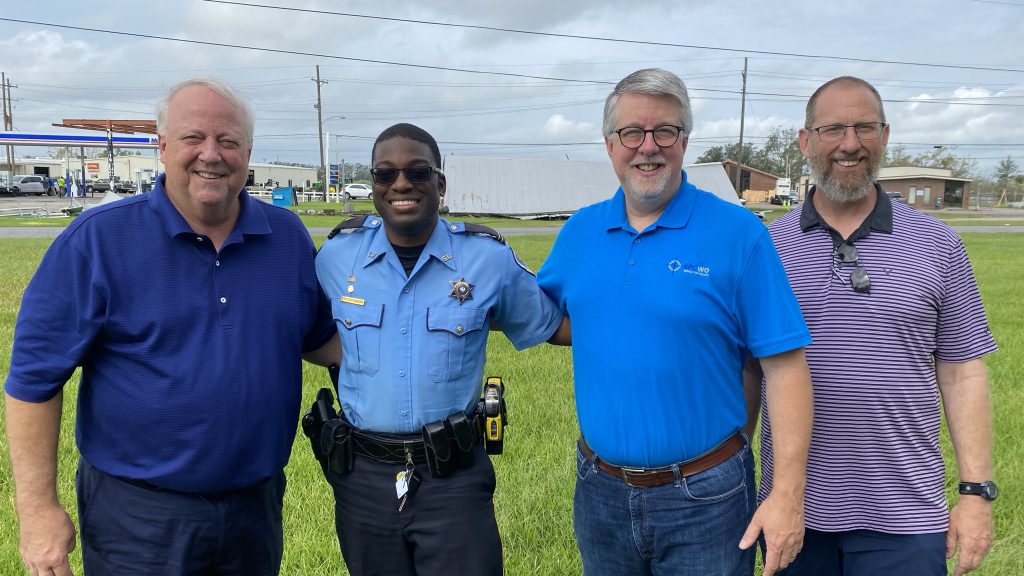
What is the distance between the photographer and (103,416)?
2518mm

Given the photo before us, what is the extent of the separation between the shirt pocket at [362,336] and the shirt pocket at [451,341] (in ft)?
0.64

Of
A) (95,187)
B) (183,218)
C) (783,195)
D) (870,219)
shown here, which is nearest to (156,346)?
(183,218)

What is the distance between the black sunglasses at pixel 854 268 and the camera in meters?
2.41

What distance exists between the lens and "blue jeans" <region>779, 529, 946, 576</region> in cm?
240

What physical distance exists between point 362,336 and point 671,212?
1.22 metres

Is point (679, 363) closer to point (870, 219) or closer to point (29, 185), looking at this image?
point (870, 219)

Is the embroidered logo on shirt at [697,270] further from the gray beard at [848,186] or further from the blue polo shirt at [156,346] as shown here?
the blue polo shirt at [156,346]

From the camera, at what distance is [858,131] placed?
2.56 m

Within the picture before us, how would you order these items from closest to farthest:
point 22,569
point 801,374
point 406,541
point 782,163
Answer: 1. point 801,374
2. point 406,541
3. point 22,569
4. point 782,163

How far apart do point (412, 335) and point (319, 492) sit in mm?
2253

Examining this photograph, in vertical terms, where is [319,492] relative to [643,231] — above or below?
below

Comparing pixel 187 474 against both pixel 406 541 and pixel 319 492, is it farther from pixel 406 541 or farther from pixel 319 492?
pixel 319 492

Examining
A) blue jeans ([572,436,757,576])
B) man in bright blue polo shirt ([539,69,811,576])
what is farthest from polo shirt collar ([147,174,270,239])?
blue jeans ([572,436,757,576])

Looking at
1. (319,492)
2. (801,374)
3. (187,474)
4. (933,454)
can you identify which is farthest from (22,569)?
(933,454)
